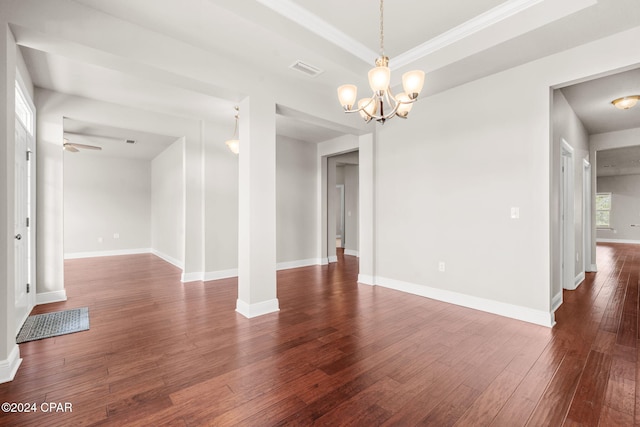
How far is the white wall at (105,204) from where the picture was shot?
7.73 m

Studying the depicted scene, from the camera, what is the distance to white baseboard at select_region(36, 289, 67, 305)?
3.84 m

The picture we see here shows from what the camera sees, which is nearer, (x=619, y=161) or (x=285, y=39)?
(x=285, y=39)

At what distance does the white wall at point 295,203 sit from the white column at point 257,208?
107 inches

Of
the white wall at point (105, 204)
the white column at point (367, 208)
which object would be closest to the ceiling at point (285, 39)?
the white column at point (367, 208)

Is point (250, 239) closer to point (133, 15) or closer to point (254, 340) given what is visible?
point (254, 340)

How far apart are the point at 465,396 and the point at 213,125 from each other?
522cm

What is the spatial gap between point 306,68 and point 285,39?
54 cm

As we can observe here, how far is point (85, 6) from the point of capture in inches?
92.4

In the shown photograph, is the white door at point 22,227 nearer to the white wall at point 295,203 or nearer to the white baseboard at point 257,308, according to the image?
the white baseboard at point 257,308

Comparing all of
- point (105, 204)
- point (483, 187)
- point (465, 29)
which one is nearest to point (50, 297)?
point (105, 204)

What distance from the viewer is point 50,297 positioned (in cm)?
392

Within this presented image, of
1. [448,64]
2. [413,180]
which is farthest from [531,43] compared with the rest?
[413,180]

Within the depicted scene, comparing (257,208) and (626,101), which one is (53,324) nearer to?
(257,208)

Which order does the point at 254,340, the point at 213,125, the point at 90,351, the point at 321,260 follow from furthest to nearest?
the point at 321,260, the point at 213,125, the point at 254,340, the point at 90,351
